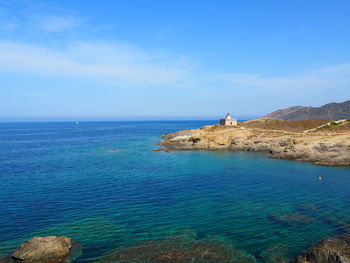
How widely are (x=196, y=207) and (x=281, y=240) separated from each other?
10.1 metres

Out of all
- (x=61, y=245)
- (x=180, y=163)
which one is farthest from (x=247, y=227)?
(x=180, y=163)

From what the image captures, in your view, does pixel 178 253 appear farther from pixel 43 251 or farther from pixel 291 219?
pixel 291 219

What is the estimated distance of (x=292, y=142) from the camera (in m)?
66.4

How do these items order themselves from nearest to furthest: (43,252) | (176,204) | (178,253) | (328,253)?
(328,253) → (43,252) → (178,253) → (176,204)

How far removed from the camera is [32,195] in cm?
3394

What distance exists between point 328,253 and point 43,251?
20.2 meters

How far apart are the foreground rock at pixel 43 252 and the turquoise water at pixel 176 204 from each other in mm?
1571

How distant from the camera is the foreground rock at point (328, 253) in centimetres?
1662

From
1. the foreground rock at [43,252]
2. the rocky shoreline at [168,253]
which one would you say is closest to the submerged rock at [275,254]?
the rocky shoreline at [168,253]

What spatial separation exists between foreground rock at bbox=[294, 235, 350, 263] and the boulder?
17322 mm

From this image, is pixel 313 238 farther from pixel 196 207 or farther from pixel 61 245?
pixel 61 245

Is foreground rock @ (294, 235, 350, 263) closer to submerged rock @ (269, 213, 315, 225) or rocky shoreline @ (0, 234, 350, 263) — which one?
rocky shoreline @ (0, 234, 350, 263)

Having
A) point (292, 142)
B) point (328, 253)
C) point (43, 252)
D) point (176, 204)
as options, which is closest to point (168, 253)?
point (43, 252)

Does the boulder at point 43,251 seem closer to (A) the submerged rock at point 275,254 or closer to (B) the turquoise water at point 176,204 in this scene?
(B) the turquoise water at point 176,204
